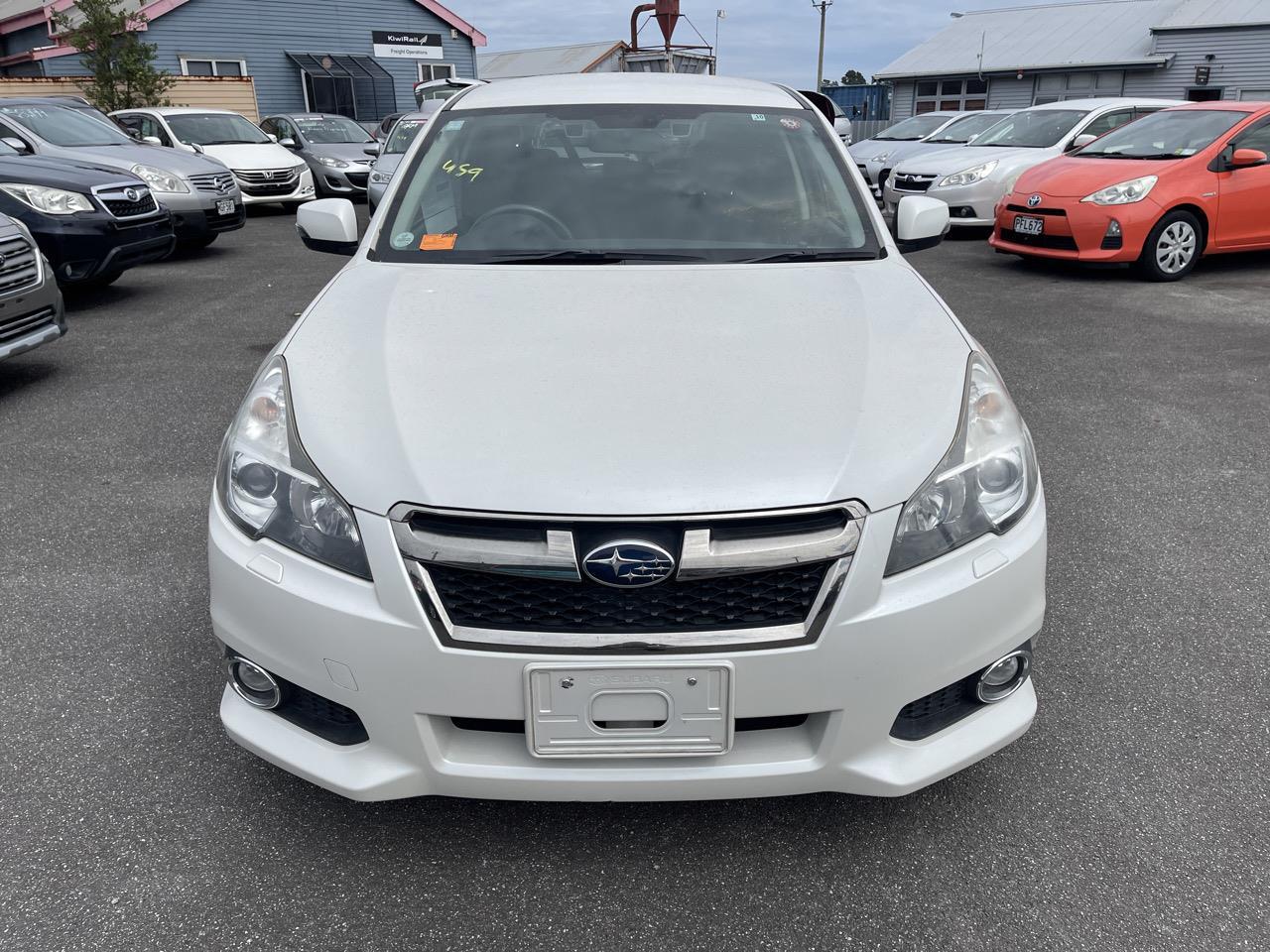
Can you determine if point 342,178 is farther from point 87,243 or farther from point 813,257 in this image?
point 813,257

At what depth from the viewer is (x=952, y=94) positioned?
35.2 meters

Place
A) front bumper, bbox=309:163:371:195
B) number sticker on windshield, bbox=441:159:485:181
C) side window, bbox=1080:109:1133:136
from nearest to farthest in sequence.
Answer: number sticker on windshield, bbox=441:159:485:181 < side window, bbox=1080:109:1133:136 < front bumper, bbox=309:163:371:195

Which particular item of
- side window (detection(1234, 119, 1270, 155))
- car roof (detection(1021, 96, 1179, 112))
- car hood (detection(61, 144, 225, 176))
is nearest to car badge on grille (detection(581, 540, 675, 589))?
side window (detection(1234, 119, 1270, 155))

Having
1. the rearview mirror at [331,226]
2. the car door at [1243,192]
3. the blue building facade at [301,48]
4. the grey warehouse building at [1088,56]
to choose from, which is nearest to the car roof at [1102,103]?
the car door at [1243,192]

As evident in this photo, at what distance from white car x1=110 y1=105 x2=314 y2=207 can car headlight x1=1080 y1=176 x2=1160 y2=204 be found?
10059 millimetres

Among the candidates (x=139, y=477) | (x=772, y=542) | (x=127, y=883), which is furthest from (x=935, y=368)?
(x=139, y=477)

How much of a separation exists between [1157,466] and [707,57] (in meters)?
30.1

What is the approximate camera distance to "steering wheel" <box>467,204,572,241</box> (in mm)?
2949

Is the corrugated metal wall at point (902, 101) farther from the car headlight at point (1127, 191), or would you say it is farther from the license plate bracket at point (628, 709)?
the license plate bracket at point (628, 709)

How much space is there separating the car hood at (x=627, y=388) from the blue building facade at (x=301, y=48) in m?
24.4

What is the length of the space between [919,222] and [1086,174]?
601 cm

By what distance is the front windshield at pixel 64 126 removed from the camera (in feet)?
31.3

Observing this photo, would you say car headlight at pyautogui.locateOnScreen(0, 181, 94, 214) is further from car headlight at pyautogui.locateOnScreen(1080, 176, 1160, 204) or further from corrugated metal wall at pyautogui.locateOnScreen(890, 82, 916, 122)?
corrugated metal wall at pyautogui.locateOnScreen(890, 82, 916, 122)

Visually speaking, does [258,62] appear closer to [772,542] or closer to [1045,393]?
[1045,393]
